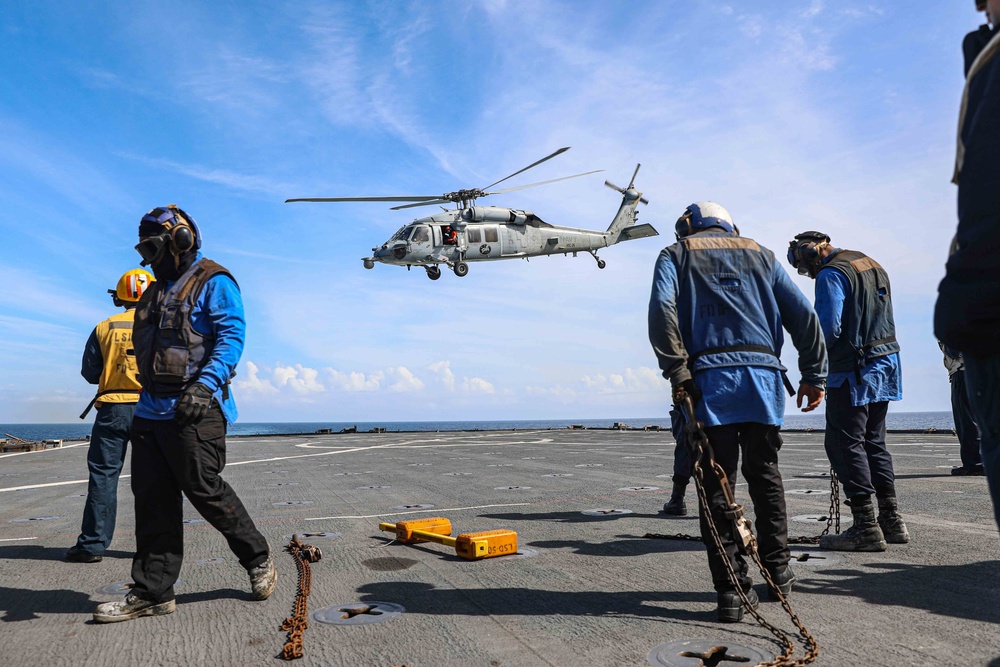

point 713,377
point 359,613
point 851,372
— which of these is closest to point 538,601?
point 359,613

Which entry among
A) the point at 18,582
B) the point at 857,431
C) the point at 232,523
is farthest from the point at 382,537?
the point at 857,431

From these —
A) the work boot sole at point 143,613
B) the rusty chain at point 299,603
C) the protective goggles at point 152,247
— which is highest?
the protective goggles at point 152,247

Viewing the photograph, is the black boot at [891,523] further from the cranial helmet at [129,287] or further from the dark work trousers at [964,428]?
the cranial helmet at [129,287]

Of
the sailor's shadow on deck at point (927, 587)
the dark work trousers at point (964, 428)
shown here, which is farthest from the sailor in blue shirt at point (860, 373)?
the dark work trousers at point (964, 428)

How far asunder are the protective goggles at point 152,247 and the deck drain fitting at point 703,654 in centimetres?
318

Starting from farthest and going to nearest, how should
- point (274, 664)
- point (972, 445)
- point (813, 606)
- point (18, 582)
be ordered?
point (972, 445) < point (18, 582) < point (813, 606) < point (274, 664)

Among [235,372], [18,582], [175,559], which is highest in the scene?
[235,372]

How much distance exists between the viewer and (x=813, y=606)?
304 cm

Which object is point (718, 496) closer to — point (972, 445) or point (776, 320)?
point (776, 320)

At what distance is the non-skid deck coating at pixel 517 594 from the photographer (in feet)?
8.45

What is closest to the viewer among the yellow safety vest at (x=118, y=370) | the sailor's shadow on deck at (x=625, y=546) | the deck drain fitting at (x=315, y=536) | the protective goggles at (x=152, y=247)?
the protective goggles at (x=152, y=247)

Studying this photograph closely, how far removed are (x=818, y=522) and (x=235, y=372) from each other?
4.60m

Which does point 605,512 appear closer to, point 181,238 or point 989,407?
point 181,238

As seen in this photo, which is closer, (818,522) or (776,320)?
(776,320)
